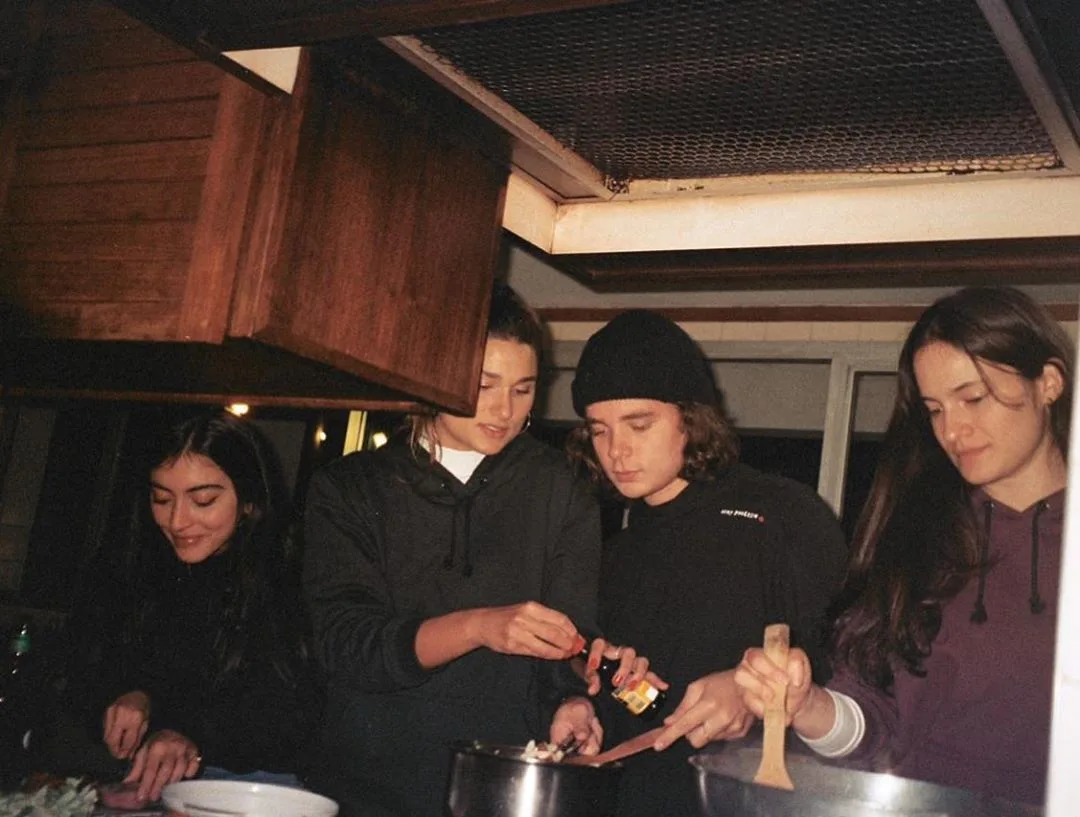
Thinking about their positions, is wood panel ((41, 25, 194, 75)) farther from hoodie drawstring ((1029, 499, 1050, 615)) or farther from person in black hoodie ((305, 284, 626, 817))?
hoodie drawstring ((1029, 499, 1050, 615))

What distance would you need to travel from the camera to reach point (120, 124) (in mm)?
1809

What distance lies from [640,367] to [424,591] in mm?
611

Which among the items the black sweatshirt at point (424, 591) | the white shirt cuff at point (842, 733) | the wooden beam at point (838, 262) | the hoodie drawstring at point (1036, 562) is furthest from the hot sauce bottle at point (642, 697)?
the wooden beam at point (838, 262)

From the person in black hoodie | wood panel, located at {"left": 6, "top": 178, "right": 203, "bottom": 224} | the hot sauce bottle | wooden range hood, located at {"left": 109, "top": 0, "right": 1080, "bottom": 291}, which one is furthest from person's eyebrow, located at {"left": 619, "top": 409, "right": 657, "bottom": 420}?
wood panel, located at {"left": 6, "top": 178, "right": 203, "bottom": 224}

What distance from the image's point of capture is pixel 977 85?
1462 millimetres

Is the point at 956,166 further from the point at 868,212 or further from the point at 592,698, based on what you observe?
the point at 592,698

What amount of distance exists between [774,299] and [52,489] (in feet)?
13.2

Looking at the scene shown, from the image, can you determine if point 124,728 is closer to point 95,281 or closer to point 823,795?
point 95,281

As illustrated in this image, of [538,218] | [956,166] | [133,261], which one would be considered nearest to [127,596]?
[133,261]

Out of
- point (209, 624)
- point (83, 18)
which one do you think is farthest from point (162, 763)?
point (83, 18)

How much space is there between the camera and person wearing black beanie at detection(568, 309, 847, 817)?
2055mm

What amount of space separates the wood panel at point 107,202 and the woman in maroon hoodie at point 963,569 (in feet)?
3.87

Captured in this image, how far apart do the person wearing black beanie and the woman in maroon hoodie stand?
222 millimetres

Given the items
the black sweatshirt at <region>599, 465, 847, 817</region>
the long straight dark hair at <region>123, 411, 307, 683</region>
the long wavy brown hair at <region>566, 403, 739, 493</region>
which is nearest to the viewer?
the black sweatshirt at <region>599, 465, 847, 817</region>
